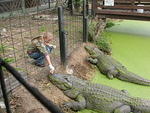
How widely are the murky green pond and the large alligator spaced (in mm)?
141

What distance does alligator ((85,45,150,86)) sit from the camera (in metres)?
3.79

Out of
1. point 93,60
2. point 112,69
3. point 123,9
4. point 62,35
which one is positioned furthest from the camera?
point 123,9

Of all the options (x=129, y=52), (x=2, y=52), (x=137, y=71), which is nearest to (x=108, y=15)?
(x=129, y=52)

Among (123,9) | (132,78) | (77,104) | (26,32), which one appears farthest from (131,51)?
(77,104)

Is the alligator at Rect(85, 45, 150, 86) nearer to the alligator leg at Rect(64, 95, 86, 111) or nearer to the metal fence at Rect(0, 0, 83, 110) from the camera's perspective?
the metal fence at Rect(0, 0, 83, 110)

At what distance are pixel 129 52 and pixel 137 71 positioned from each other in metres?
0.88

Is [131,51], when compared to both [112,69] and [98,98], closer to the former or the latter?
[112,69]

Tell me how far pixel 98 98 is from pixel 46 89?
2.15 ft

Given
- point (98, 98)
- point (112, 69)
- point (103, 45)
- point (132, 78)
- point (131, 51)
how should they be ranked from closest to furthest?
point (98, 98), point (132, 78), point (112, 69), point (103, 45), point (131, 51)

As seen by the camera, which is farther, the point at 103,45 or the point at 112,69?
the point at 103,45

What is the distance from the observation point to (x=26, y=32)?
4961mm

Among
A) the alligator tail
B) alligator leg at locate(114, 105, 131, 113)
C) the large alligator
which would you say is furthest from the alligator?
alligator leg at locate(114, 105, 131, 113)

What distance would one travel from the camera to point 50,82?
320 centimetres

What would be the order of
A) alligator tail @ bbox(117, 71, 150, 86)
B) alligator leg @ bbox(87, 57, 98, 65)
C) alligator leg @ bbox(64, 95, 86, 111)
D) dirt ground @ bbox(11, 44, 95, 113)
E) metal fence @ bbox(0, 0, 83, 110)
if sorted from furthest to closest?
alligator leg @ bbox(87, 57, 98, 65) < alligator tail @ bbox(117, 71, 150, 86) < metal fence @ bbox(0, 0, 83, 110) < alligator leg @ bbox(64, 95, 86, 111) < dirt ground @ bbox(11, 44, 95, 113)
